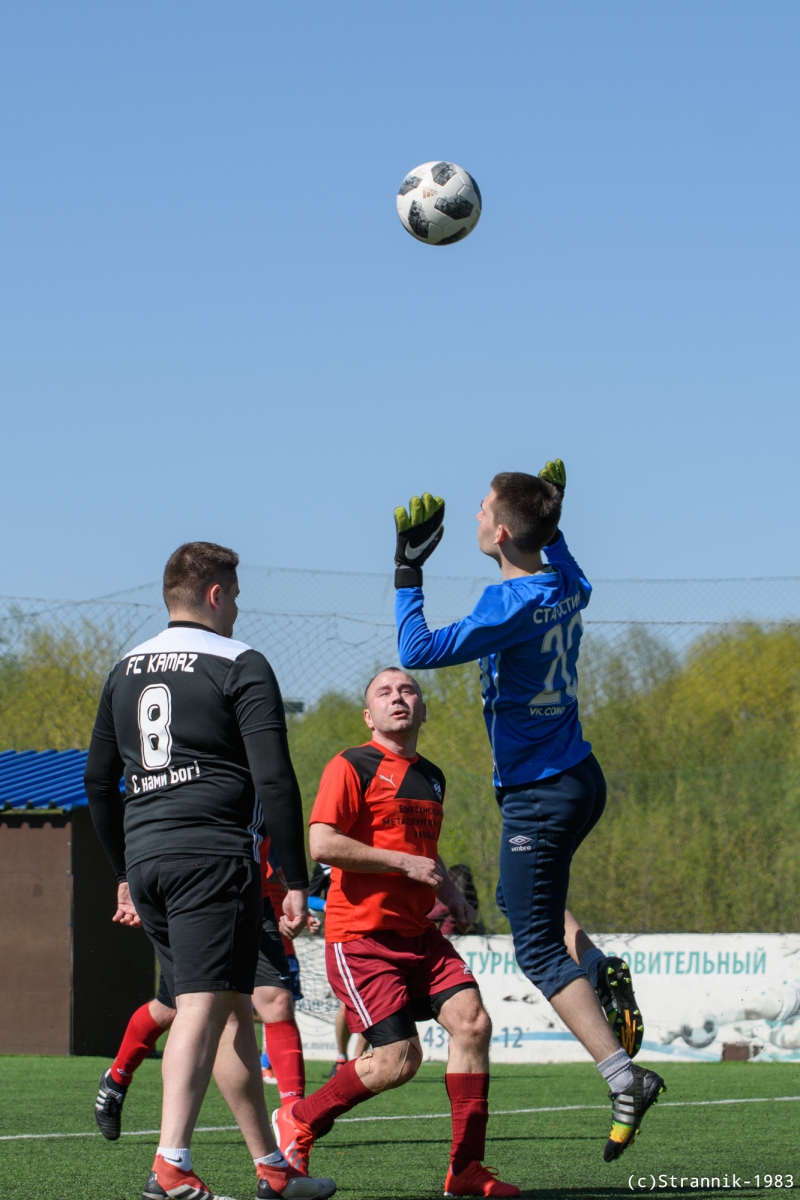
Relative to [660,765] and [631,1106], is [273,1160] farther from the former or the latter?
[660,765]

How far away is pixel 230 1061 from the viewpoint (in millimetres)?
4793

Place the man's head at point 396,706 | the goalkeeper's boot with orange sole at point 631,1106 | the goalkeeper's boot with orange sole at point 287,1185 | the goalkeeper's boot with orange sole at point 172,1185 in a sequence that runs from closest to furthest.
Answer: the goalkeeper's boot with orange sole at point 172,1185 → the goalkeeper's boot with orange sole at point 287,1185 → the goalkeeper's boot with orange sole at point 631,1106 → the man's head at point 396,706

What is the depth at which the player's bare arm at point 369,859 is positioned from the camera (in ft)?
17.2

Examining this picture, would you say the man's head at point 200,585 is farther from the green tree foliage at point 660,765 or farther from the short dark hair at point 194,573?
the green tree foliage at point 660,765

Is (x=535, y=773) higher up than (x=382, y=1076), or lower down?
higher up

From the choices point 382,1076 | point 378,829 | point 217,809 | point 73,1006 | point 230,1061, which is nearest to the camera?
point 217,809

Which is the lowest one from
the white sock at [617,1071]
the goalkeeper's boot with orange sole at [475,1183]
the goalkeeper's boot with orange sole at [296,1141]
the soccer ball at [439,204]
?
the goalkeeper's boot with orange sole at [475,1183]

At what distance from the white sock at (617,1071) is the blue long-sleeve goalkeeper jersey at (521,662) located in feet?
3.25

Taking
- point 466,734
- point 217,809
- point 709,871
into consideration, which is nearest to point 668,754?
point 709,871

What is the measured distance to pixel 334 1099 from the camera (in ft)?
17.2

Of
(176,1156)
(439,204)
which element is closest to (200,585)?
(176,1156)

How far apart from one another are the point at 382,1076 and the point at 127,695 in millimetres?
1652

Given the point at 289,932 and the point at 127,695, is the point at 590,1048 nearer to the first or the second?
the point at 289,932

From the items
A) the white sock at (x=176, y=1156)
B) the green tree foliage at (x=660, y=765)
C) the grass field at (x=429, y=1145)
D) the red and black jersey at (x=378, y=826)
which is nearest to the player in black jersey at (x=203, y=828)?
the white sock at (x=176, y=1156)
